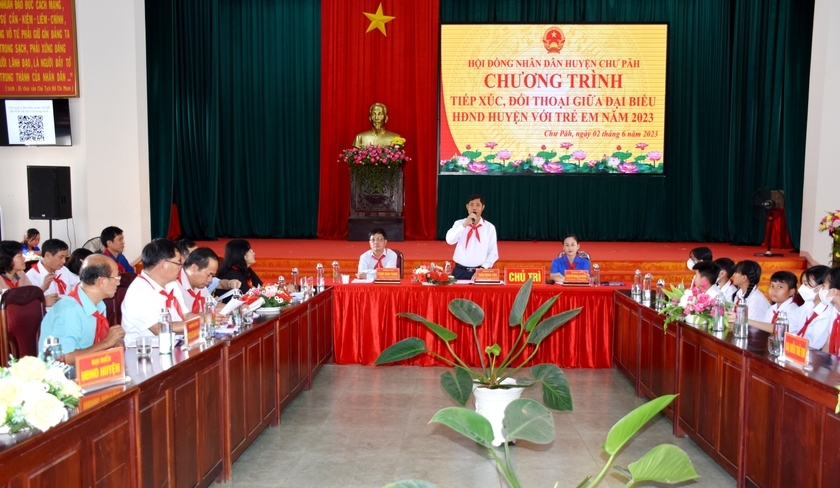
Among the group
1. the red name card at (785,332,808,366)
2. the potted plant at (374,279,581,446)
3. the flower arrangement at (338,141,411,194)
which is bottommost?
the potted plant at (374,279,581,446)

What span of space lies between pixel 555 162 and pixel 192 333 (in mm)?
8373

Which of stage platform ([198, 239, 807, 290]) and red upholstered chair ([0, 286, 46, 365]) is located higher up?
red upholstered chair ([0, 286, 46, 365])

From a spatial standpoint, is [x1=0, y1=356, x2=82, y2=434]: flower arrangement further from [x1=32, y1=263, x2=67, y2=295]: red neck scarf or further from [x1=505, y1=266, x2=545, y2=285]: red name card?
[x1=505, y1=266, x2=545, y2=285]: red name card

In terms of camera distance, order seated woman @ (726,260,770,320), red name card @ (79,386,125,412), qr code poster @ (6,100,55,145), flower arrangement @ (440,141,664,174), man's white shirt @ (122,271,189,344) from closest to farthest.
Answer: red name card @ (79,386,125,412)
man's white shirt @ (122,271,189,344)
seated woman @ (726,260,770,320)
qr code poster @ (6,100,55,145)
flower arrangement @ (440,141,664,174)

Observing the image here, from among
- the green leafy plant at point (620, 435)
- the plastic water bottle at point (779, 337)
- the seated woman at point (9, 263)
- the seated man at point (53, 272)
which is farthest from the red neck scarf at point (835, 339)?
the seated woman at point (9, 263)

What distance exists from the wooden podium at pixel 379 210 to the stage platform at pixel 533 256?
9.2 inches

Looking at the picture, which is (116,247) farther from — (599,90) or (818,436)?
(599,90)

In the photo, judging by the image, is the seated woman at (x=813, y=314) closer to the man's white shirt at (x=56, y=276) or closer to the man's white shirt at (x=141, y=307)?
the man's white shirt at (x=141, y=307)

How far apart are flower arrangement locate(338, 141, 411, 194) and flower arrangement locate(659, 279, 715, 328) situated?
647 cm

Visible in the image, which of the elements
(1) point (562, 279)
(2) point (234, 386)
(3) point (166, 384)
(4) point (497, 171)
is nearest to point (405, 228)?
(4) point (497, 171)

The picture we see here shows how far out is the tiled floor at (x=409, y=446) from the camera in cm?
355

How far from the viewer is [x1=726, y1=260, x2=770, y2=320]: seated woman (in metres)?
4.38

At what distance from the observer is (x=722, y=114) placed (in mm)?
10891

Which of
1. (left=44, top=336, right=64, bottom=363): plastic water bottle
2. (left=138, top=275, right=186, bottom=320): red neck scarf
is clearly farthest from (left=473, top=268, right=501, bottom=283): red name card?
(left=44, top=336, right=64, bottom=363): plastic water bottle
